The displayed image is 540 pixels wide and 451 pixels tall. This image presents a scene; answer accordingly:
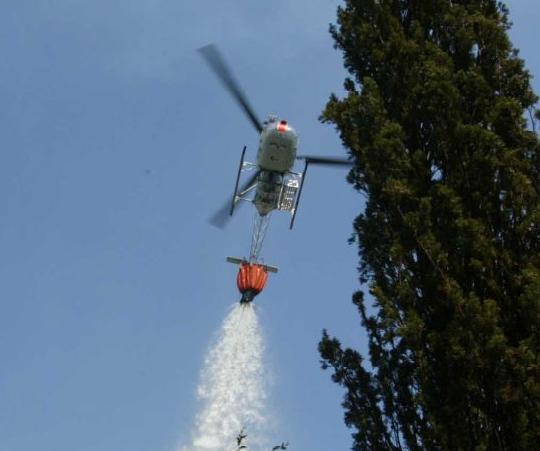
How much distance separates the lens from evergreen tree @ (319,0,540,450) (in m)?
11.5

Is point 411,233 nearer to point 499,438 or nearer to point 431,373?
point 431,373

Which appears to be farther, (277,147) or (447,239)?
(277,147)

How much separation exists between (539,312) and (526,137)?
338 cm

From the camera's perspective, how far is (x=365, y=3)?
1639 centimetres

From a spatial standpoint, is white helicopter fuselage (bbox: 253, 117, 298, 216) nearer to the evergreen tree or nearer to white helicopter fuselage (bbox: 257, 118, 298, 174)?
white helicopter fuselage (bbox: 257, 118, 298, 174)

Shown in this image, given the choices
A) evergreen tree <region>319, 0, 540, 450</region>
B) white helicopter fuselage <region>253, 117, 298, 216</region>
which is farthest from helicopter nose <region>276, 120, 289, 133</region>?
evergreen tree <region>319, 0, 540, 450</region>

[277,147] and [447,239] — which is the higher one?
[277,147]

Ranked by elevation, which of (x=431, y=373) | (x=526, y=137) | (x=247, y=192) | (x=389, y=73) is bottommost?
(x=431, y=373)

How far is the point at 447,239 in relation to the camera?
12.6 meters

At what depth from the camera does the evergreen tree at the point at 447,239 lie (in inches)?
453

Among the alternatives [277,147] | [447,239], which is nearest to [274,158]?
[277,147]

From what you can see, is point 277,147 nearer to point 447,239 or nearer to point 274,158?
point 274,158

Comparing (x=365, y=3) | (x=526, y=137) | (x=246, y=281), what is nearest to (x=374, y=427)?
(x=526, y=137)

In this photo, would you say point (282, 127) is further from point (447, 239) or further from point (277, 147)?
point (447, 239)
